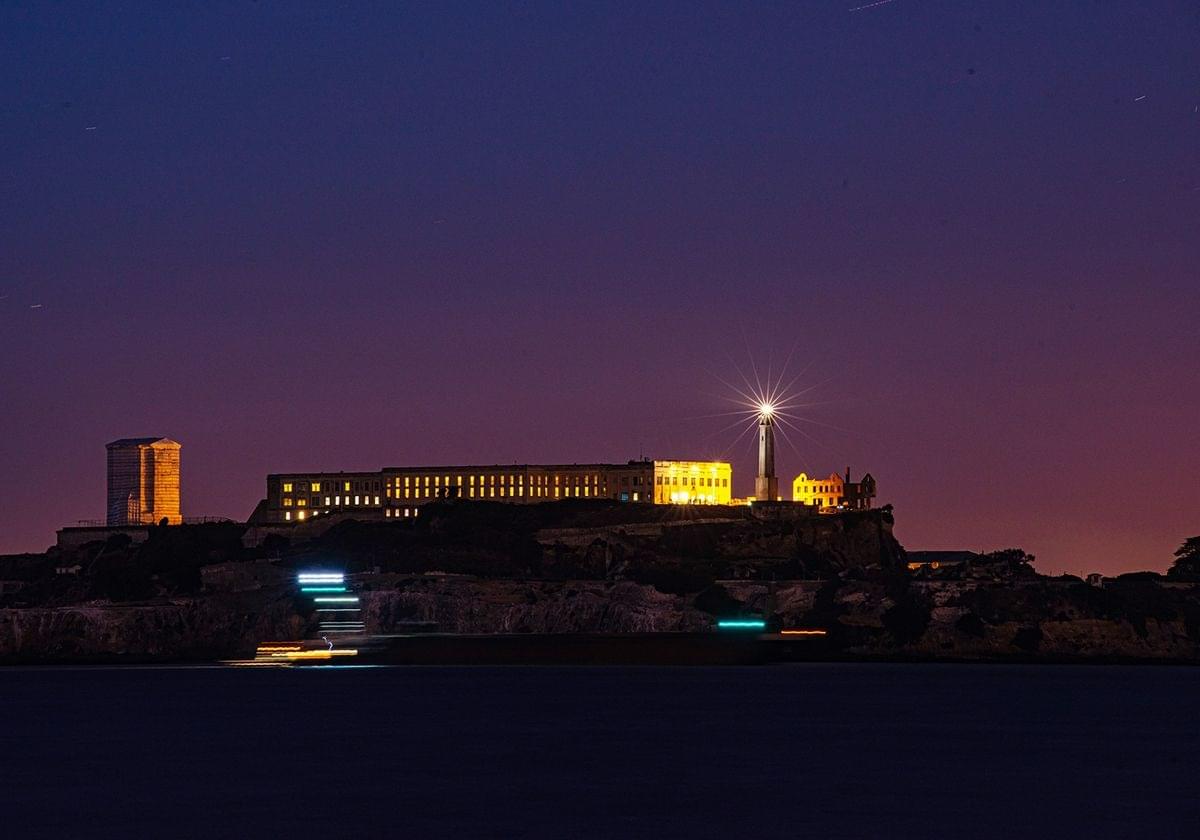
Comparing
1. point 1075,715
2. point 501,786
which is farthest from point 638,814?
point 1075,715

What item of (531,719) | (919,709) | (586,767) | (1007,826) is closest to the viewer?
(1007,826)

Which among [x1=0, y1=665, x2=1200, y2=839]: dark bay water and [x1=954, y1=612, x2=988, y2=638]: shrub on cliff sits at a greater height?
[x1=954, y1=612, x2=988, y2=638]: shrub on cliff

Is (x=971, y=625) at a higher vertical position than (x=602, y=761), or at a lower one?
higher

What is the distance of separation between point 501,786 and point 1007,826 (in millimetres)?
16797

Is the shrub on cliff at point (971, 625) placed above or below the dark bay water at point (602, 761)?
above

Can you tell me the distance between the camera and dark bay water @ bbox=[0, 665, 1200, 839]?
2090 inches

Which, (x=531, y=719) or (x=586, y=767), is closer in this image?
(x=586, y=767)

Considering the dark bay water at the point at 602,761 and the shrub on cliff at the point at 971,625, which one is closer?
the dark bay water at the point at 602,761

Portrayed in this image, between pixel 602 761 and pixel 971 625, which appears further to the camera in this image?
pixel 971 625

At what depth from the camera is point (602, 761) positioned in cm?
7138

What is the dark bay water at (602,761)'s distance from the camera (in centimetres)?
5309

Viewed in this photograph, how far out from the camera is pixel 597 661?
16838 centimetres

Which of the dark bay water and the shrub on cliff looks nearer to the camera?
the dark bay water

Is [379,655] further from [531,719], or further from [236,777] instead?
[236,777]
